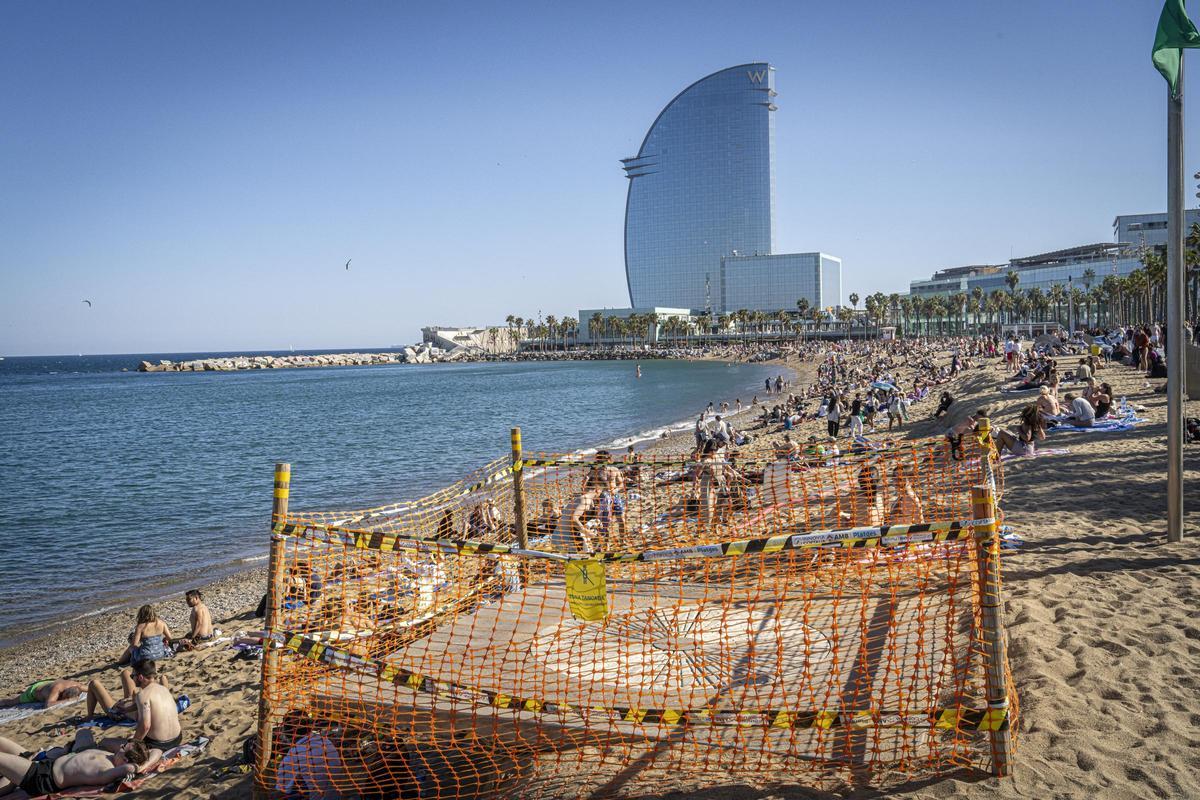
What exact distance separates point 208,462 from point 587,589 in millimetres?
30744

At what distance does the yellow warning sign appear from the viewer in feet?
12.5

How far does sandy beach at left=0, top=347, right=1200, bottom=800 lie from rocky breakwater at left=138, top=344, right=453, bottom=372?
502 ft

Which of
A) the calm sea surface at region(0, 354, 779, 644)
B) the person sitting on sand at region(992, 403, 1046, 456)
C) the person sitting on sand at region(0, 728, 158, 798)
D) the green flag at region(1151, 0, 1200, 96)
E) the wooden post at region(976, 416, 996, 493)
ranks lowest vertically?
the calm sea surface at region(0, 354, 779, 644)

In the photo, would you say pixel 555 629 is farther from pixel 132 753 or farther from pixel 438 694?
pixel 132 753

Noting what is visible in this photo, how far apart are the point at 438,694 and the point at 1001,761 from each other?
3225mm

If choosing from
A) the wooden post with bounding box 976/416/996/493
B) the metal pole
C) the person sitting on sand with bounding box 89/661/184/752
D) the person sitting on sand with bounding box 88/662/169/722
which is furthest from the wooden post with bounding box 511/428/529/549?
the metal pole

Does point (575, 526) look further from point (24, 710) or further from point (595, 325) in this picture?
point (595, 325)

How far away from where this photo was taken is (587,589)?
3.82 m

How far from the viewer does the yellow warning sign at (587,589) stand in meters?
3.80

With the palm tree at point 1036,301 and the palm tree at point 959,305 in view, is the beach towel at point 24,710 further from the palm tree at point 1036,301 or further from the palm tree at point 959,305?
the palm tree at point 959,305

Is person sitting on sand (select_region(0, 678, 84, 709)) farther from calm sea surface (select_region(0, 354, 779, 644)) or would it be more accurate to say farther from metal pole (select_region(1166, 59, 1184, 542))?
metal pole (select_region(1166, 59, 1184, 542))

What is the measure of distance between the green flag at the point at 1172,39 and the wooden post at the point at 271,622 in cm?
824

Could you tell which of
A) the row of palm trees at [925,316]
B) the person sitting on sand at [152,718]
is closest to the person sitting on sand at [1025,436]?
the person sitting on sand at [152,718]

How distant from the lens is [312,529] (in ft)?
13.6
